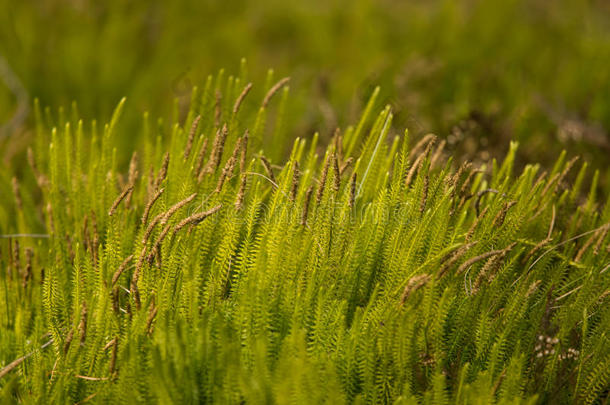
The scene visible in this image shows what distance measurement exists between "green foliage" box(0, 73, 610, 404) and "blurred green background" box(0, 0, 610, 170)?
0.72m

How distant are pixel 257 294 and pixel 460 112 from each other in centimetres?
153

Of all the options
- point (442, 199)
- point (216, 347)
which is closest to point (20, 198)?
point (216, 347)

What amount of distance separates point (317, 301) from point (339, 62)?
2.42 m

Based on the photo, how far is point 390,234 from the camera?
1.13 metres

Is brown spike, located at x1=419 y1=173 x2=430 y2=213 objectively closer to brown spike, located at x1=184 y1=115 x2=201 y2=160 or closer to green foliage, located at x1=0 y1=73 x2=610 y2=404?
green foliage, located at x1=0 y1=73 x2=610 y2=404

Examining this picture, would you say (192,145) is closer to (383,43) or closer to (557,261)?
(557,261)

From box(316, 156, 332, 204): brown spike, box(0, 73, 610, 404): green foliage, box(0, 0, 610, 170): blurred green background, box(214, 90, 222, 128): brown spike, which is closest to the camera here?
box(0, 73, 610, 404): green foliage

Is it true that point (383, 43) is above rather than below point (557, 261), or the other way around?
above

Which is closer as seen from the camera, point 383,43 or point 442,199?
point 442,199

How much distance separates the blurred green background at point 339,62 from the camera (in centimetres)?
222

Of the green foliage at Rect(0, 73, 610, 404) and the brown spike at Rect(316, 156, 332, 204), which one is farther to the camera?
the brown spike at Rect(316, 156, 332, 204)

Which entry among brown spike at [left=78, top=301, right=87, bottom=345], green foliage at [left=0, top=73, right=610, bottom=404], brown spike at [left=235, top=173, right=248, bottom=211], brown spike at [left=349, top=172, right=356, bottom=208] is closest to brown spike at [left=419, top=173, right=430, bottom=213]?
green foliage at [left=0, top=73, right=610, bottom=404]

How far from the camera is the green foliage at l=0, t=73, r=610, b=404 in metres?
0.91

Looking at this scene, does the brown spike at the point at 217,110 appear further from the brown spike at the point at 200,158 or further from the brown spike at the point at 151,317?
the brown spike at the point at 151,317
